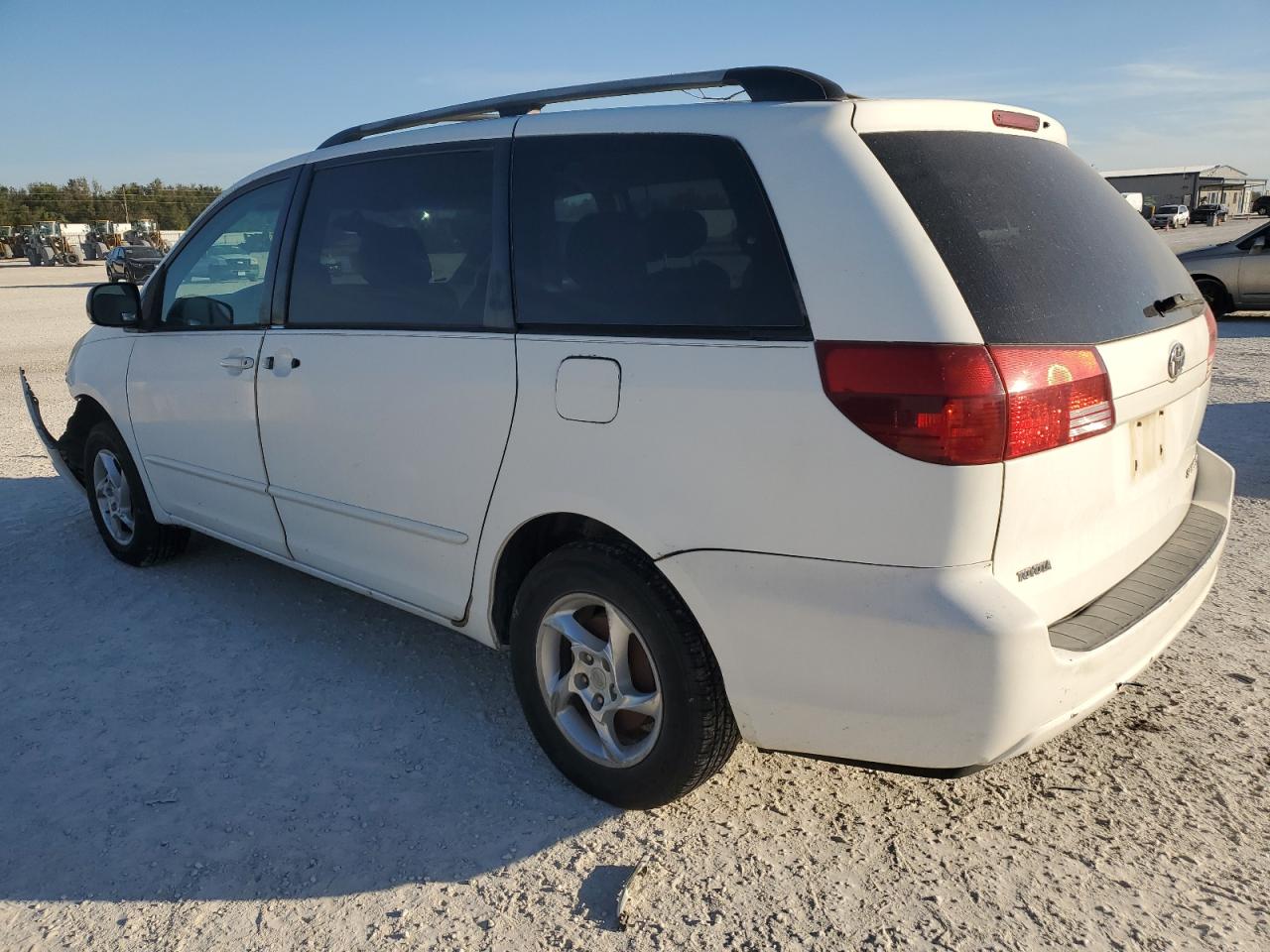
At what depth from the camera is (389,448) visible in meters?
3.25

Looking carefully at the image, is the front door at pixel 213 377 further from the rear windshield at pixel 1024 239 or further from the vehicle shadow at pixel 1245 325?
the vehicle shadow at pixel 1245 325

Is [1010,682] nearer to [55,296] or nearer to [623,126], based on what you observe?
[623,126]

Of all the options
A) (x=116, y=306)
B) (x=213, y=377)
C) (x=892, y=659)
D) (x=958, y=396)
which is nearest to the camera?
(x=958, y=396)

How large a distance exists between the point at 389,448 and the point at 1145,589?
7.46 feet

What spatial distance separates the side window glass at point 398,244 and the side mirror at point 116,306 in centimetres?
128

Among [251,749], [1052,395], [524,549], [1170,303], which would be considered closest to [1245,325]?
[1170,303]

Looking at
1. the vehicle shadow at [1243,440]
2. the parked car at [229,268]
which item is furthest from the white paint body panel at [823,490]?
the vehicle shadow at [1243,440]

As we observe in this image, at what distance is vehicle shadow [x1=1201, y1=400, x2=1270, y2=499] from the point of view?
19.5 ft

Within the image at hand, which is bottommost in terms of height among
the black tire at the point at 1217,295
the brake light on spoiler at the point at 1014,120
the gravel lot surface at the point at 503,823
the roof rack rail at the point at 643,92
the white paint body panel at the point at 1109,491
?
the black tire at the point at 1217,295

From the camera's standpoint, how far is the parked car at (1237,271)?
1352cm

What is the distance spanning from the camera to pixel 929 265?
2.18m

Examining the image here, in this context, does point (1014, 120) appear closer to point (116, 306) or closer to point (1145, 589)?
point (1145, 589)

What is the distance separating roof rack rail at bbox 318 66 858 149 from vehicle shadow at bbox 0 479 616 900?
2007 millimetres

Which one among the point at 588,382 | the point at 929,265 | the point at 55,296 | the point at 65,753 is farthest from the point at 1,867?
the point at 55,296
